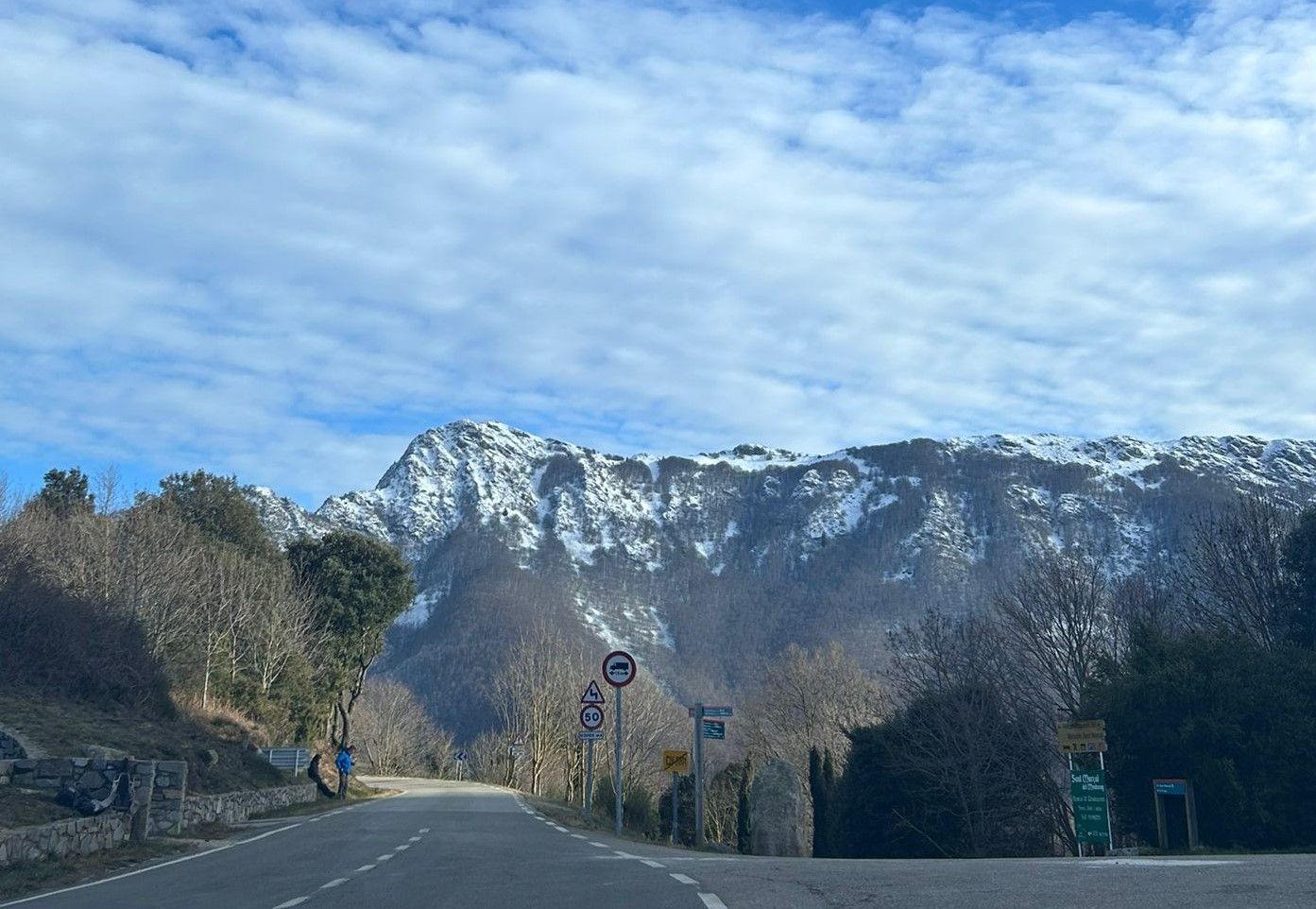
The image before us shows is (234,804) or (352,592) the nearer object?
(234,804)

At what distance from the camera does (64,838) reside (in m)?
15.5

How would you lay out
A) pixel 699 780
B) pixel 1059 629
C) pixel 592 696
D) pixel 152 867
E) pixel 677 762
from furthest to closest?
pixel 1059 629 → pixel 592 696 → pixel 677 762 → pixel 699 780 → pixel 152 867

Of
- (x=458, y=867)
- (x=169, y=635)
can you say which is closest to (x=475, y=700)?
(x=169, y=635)

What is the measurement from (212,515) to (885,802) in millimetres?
37919

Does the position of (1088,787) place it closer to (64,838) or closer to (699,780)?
(699,780)

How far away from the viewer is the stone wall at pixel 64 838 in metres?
14.3

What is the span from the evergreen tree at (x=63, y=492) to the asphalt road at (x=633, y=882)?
43.4 metres

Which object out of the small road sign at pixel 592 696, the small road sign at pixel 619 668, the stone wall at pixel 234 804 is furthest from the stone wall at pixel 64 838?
the small road sign at pixel 592 696

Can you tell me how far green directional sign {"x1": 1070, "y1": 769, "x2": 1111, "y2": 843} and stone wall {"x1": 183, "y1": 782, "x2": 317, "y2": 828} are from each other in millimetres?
16370

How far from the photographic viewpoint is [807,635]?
503 ft

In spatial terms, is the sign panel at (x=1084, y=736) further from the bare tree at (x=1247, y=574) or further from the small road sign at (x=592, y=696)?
the bare tree at (x=1247, y=574)

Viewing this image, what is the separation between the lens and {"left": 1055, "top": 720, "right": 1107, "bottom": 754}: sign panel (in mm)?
20844

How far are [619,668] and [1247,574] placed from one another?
24.8m

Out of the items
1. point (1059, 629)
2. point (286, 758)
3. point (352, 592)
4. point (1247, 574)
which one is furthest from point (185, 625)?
point (1247, 574)
